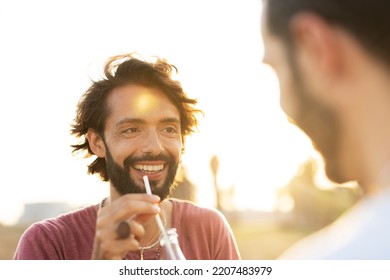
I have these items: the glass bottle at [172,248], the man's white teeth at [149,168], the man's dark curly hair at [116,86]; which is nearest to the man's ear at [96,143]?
the man's dark curly hair at [116,86]

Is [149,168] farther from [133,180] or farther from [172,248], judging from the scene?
[172,248]

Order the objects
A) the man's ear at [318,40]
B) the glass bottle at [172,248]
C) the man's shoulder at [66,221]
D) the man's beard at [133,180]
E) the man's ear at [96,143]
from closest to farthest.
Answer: the man's ear at [318,40] → the glass bottle at [172,248] → the man's shoulder at [66,221] → the man's beard at [133,180] → the man's ear at [96,143]

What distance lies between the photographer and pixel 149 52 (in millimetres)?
1601

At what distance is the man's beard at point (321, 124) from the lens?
55 centimetres

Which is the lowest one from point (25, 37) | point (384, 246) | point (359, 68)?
point (384, 246)

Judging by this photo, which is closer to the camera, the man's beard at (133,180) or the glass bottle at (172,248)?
the glass bottle at (172,248)

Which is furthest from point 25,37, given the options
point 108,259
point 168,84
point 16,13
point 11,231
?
point 108,259

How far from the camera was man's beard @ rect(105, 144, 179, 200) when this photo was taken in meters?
1.55

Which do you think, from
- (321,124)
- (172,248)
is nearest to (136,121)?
(172,248)

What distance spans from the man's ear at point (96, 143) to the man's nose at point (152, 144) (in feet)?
0.55

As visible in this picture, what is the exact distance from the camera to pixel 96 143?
5.65 feet

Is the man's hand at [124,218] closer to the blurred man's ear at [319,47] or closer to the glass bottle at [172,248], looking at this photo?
the glass bottle at [172,248]
